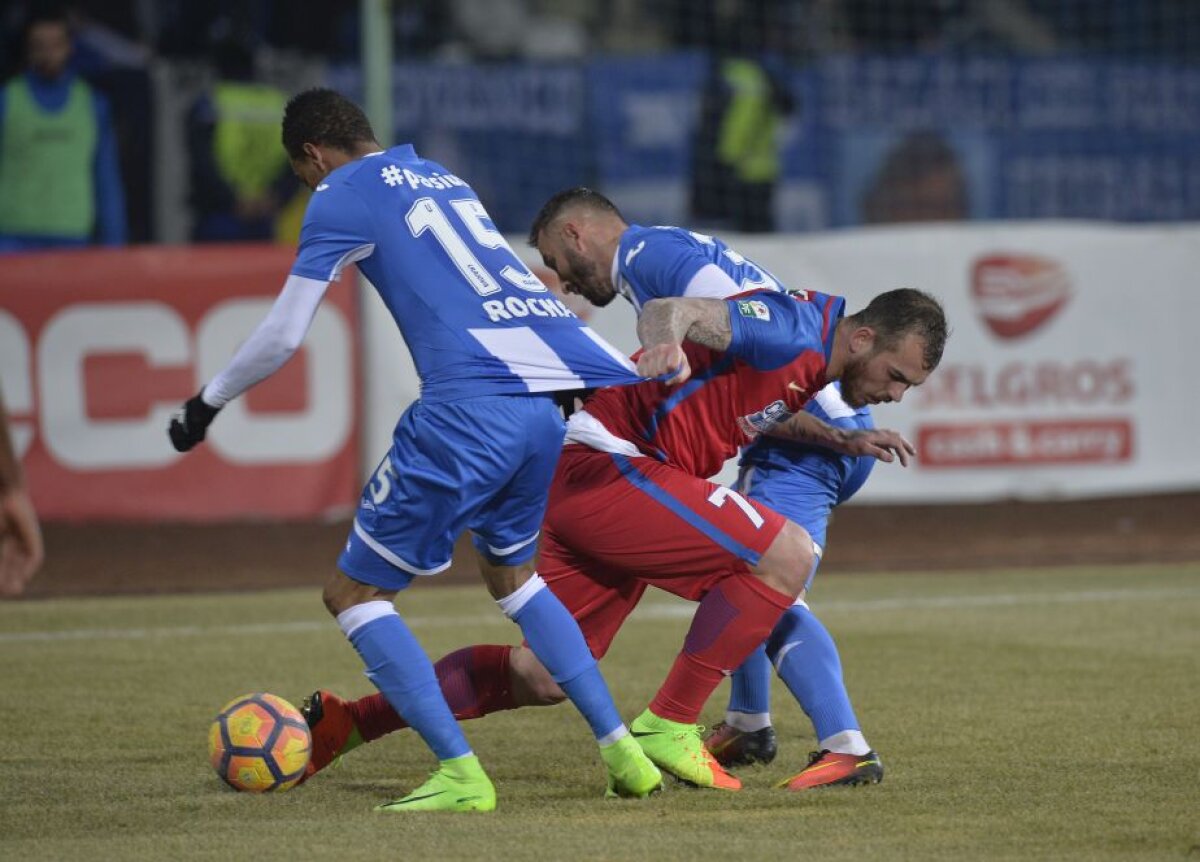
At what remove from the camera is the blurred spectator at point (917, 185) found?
690 inches

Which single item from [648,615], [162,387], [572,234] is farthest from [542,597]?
[162,387]

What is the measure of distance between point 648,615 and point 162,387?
164 inches

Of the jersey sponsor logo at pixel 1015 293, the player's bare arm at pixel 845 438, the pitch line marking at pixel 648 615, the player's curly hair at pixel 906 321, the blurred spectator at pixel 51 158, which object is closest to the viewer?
the player's curly hair at pixel 906 321

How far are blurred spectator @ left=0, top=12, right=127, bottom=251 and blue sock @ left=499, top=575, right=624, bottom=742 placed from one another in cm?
922

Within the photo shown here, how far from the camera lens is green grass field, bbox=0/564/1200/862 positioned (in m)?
4.76

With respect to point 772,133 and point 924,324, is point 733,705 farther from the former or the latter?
point 772,133

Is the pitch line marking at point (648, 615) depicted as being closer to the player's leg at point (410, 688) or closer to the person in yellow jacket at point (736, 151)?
the player's leg at point (410, 688)

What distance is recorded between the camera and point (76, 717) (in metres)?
6.77

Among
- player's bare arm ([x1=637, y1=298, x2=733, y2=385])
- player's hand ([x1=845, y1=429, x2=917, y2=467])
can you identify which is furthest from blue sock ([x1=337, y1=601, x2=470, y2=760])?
player's hand ([x1=845, y1=429, x2=917, y2=467])

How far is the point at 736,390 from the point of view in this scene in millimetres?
5402

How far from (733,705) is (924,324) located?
1477 mm

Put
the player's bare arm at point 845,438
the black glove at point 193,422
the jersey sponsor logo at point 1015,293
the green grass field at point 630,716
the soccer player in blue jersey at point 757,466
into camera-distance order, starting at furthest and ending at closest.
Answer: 1. the jersey sponsor logo at point 1015,293
2. the player's bare arm at point 845,438
3. the soccer player in blue jersey at point 757,466
4. the black glove at point 193,422
5. the green grass field at point 630,716

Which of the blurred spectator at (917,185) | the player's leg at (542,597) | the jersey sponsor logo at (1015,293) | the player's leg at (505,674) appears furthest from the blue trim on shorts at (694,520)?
the blurred spectator at (917,185)

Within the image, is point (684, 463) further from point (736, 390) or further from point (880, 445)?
point (880, 445)
